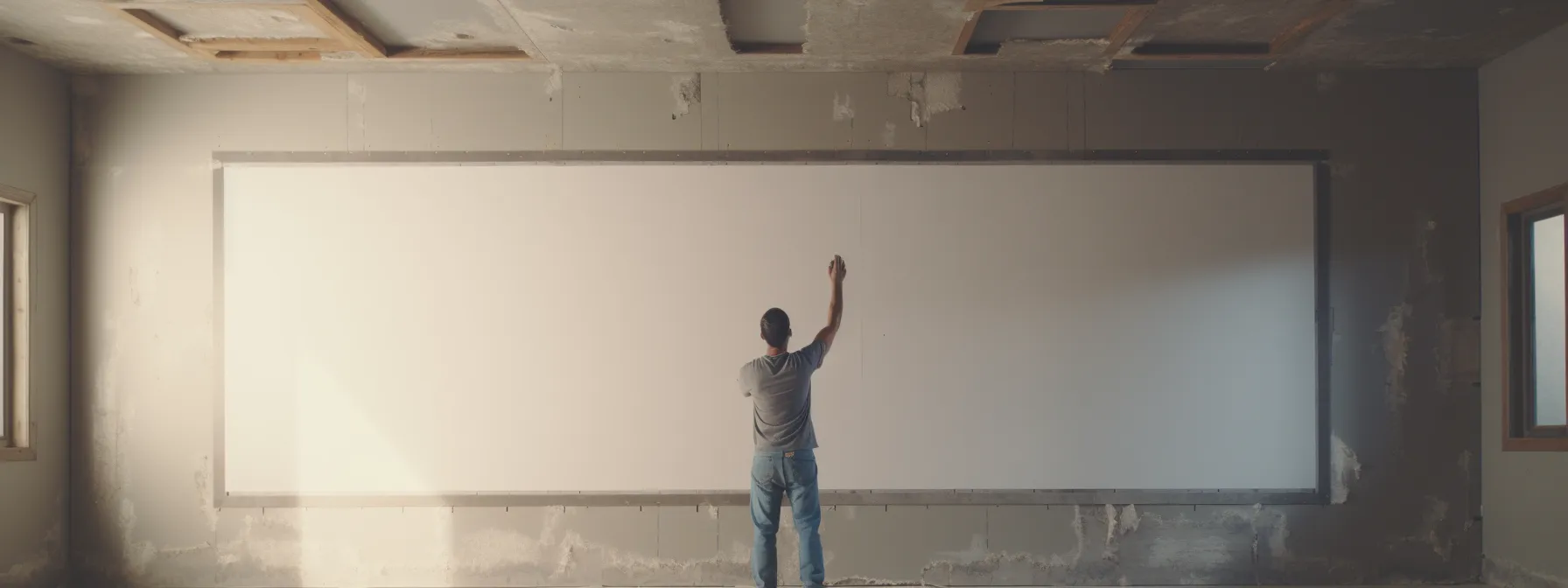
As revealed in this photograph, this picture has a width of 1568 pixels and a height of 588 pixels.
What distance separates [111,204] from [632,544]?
295 cm

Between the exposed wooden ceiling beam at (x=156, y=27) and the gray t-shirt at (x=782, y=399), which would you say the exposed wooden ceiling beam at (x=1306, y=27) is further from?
the exposed wooden ceiling beam at (x=156, y=27)

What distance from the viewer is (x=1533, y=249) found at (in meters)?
4.84

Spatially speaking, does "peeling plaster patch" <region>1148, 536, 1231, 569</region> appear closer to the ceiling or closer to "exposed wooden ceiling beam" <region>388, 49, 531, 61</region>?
the ceiling

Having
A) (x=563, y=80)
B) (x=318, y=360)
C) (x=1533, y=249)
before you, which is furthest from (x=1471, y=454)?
(x=318, y=360)

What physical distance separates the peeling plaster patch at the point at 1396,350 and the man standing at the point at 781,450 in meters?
2.93

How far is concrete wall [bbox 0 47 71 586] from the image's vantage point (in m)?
4.66

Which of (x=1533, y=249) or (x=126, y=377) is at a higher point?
(x=1533, y=249)

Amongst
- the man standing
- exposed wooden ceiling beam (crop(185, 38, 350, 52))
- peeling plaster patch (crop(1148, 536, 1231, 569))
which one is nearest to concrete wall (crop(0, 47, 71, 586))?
exposed wooden ceiling beam (crop(185, 38, 350, 52))

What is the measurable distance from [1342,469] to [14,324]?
6.10m

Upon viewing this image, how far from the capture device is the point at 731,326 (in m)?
5.00

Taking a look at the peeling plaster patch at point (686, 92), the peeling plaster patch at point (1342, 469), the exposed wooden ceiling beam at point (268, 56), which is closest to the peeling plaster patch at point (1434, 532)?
the peeling plaster patch at point (1342, 469)

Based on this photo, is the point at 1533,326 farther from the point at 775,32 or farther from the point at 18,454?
the point at 18,454

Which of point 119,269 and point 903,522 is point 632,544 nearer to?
point 903,522

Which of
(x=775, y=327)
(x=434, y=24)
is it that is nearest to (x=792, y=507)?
(x=775, y=327)
